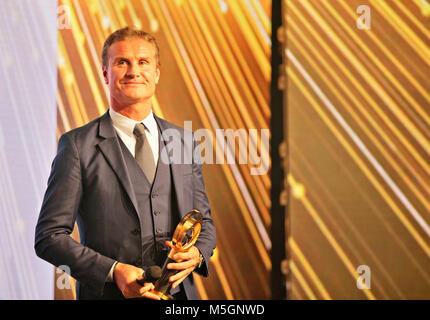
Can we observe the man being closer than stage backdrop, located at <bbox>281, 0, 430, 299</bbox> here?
Yes

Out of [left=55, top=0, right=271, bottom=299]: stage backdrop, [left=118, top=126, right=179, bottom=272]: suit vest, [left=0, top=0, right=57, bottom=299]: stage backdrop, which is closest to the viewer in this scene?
[left=118, top=126, right=179, bottom=272]: suit vest

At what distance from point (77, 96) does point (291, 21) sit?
1107 millimetres

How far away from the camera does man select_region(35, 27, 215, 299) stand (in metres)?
1.52

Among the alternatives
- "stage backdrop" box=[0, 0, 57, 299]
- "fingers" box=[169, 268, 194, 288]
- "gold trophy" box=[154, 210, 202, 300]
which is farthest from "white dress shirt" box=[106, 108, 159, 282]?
"stage backdrop" box=[0, 0, 57, 299]

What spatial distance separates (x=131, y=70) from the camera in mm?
1698

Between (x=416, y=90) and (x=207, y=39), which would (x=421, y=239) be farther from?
(x=207, y=39)

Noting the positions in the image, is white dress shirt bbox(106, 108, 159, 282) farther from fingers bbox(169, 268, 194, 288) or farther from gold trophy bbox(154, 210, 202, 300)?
fingers bbox(169, 268, 194, 288)

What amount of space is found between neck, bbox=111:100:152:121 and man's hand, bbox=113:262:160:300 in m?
0.55

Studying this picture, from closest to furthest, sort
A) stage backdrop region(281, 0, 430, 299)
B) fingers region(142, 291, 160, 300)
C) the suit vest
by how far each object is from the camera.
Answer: fingers region(142, 291, 160, 300) → the suit vest → stage backdrop region(281, 0, 430, 299)

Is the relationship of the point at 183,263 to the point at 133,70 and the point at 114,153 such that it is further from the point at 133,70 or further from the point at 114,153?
the point at 133,70

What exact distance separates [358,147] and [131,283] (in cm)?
136

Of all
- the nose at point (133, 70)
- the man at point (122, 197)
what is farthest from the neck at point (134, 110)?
the nose at point (133, 70)

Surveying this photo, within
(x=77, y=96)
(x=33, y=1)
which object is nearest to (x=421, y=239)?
(x=77, y=96)

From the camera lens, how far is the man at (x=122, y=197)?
1521 mm
